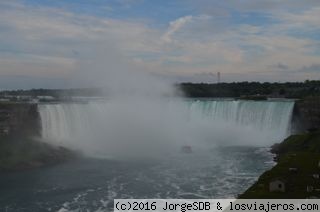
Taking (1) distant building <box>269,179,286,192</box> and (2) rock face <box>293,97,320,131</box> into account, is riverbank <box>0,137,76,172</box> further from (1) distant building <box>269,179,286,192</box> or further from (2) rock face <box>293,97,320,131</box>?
(2) rock face <box>293,97,320,131</box>

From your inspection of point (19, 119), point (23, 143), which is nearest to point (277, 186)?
point (23, 143)

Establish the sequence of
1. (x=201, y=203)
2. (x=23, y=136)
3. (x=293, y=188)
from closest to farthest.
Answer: (x=293, y=188) < (x=201, y=203) < (x=23, y=136)

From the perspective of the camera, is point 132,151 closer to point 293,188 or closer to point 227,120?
point 227,120

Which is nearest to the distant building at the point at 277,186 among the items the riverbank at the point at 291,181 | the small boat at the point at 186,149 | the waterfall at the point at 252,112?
the riverbank at the point at 291,181

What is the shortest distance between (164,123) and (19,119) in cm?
1561

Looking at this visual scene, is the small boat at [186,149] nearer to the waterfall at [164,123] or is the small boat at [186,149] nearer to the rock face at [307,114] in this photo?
the waterfall at [164,123]

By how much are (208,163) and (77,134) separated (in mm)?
15918

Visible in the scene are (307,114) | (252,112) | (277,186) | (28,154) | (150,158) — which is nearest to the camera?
(277,186)

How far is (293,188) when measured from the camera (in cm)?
2073

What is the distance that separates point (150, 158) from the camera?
4009 cm

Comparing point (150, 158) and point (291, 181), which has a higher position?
point (291, 181)

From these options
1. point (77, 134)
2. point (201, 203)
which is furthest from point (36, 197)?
point (77, 134)

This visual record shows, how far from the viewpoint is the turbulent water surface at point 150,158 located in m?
26.8

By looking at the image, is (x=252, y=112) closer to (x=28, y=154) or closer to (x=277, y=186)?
(x=28, y=154)
